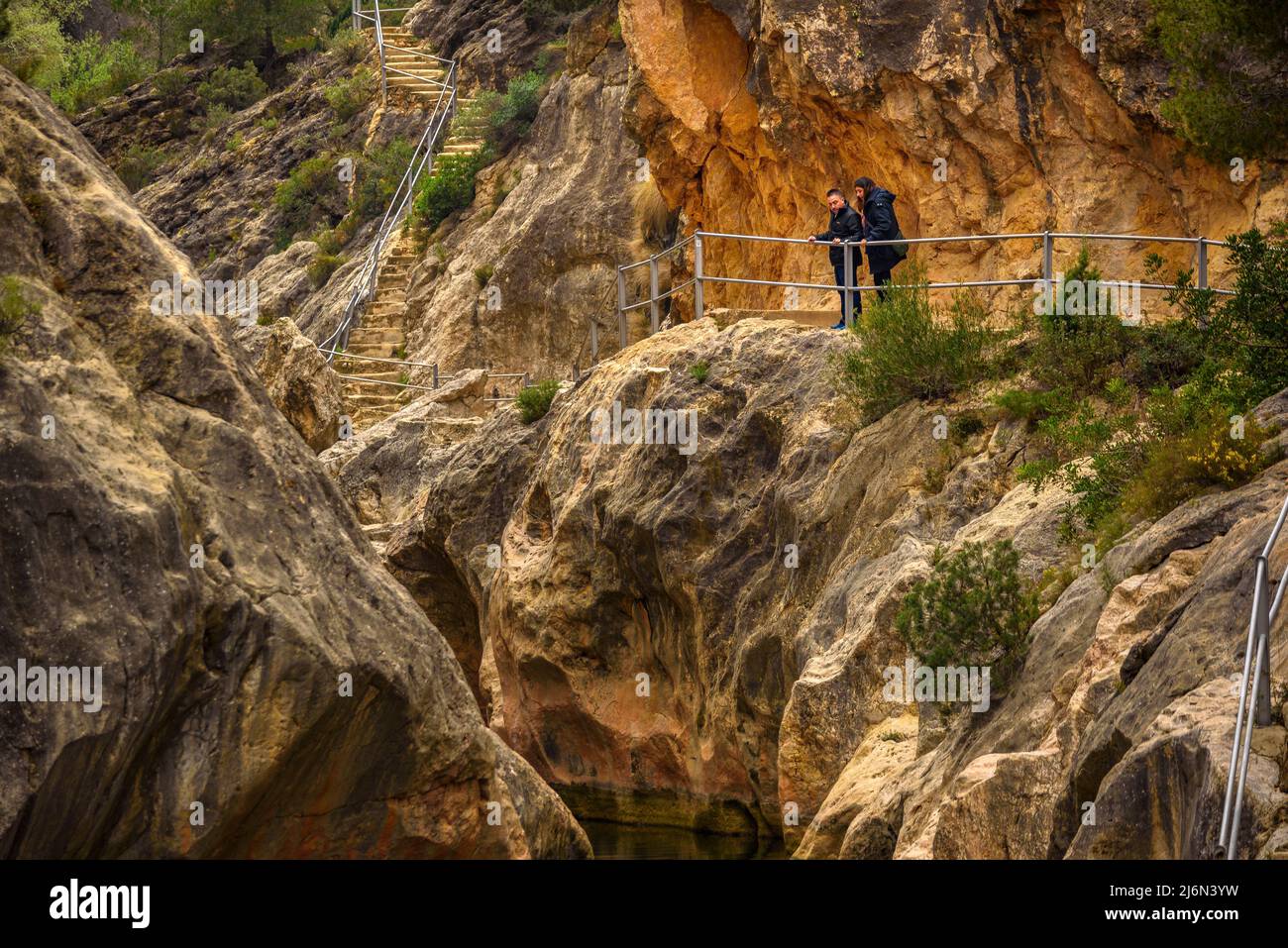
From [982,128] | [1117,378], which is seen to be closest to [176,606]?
[1117,378]

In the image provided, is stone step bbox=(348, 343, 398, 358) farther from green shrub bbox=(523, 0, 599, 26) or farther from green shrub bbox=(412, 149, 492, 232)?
green shrub bbox=(523, 0, 599, 26)

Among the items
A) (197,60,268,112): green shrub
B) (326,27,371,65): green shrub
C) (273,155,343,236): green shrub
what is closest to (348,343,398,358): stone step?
(273,155,343,236): green shrub

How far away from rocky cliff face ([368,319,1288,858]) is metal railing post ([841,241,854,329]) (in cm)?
42

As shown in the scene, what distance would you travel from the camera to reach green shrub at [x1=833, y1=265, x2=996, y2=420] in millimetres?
16859

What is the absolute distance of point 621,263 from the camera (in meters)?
29.4

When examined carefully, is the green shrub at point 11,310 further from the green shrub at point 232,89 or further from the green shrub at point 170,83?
the green shrub at point 170,83

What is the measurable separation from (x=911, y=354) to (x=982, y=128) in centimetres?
532

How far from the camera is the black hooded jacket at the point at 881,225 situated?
1931cm

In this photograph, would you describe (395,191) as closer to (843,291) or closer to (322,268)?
(322,268)

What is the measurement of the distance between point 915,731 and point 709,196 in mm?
13778

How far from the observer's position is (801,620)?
56.1 ft

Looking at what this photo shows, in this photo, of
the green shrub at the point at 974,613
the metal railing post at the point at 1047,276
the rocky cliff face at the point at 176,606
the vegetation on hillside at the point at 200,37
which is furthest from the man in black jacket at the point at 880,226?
the vegetation on hillside at the point at 200,37
